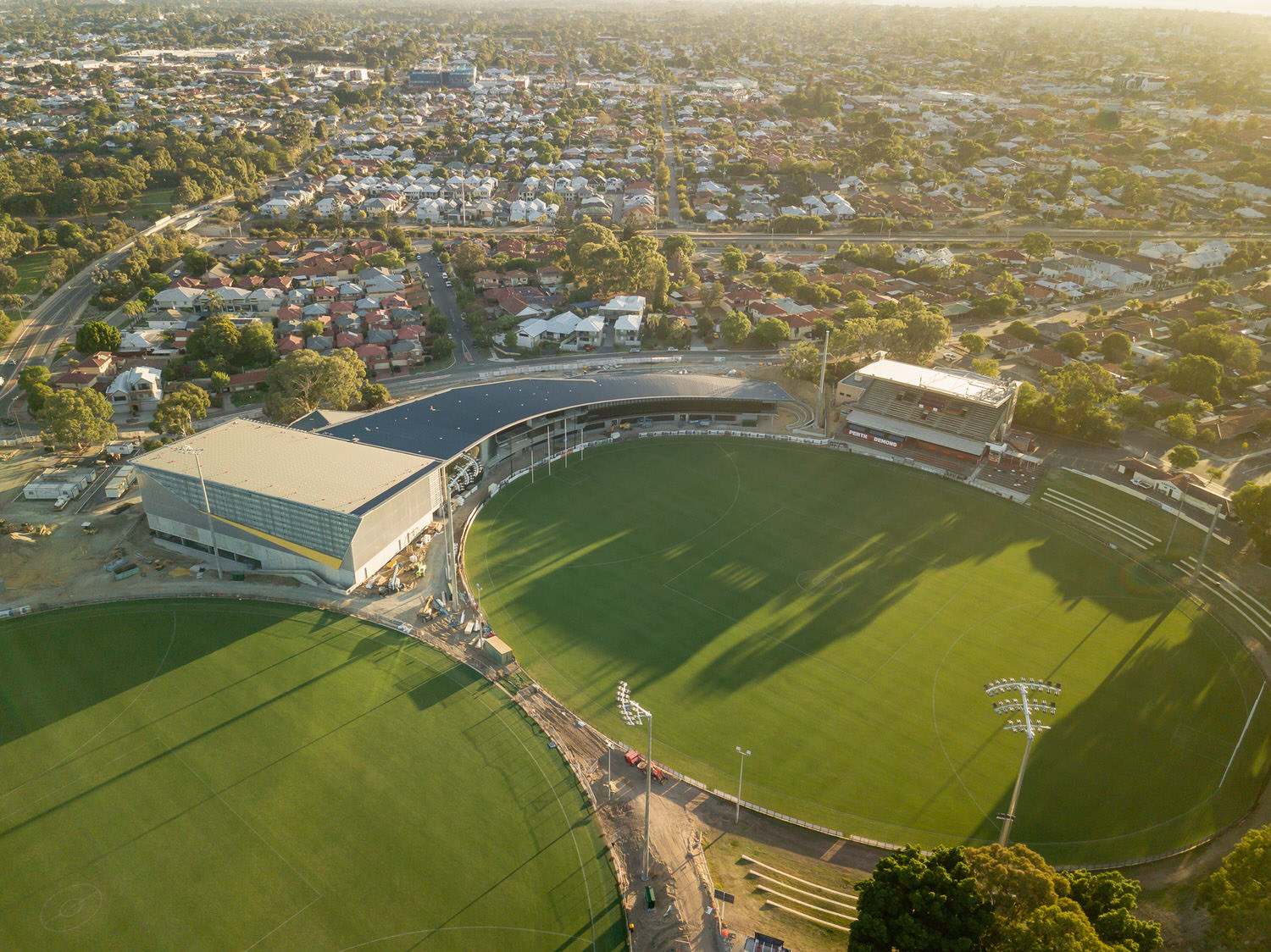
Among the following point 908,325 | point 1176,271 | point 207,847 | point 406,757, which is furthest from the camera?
point 1176,271

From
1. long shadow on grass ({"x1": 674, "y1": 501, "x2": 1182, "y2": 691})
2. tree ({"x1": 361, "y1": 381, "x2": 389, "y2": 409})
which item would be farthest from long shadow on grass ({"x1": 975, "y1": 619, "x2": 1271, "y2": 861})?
tree ({"x1": 361, "y1": 381, "x2": 389, "y2": 409})

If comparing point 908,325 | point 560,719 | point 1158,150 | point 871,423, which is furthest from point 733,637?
point 1158,150

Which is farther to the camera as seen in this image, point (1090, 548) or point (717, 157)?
point (717, 157)

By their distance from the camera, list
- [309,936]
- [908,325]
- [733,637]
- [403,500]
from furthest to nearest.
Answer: [908,325], [403,500], [733,637], [309,936]

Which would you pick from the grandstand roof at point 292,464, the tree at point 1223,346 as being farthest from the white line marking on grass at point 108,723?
the tree at point 1223,346

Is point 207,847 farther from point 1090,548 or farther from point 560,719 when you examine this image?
point 1090,548

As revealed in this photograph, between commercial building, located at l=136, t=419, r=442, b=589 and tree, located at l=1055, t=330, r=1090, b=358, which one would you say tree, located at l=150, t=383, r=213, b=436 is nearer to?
commercial building, located at l=136, t=419, r=442, b=589

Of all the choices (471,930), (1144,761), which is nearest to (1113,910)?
(1144,761)
